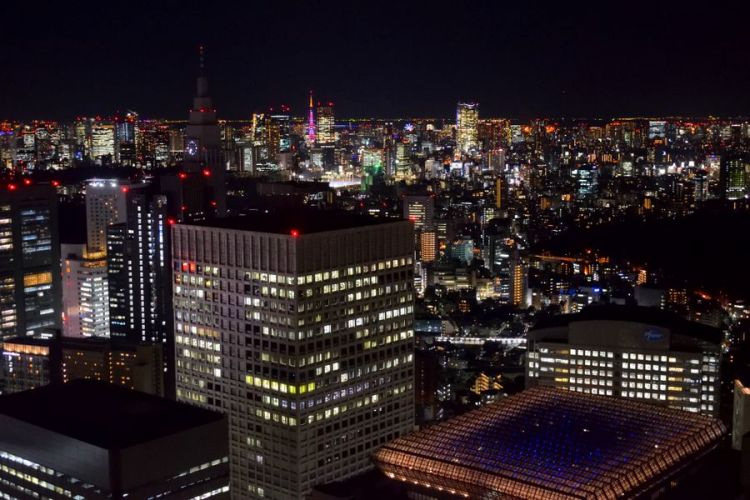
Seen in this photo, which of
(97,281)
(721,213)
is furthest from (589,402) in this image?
(721,213)

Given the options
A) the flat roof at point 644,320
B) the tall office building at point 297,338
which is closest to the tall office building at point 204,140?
the flat roof at point 644,320

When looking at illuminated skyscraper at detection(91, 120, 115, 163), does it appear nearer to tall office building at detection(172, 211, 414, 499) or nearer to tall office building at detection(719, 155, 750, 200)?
tall office building at detection(719, 155, 750, 200)

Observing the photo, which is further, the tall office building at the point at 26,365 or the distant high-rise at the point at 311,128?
the distant high-rise at the point at 311,128

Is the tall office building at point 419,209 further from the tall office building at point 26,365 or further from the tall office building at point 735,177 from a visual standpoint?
the tall office building at point 26,365

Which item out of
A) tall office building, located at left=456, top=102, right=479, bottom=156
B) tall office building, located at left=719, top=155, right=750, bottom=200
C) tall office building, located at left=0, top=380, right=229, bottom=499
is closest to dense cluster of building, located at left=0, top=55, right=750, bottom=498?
tall office building, located at left=0, top=380, right=229, bottom=499

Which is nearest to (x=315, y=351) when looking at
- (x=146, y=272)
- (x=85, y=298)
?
(x=146, y=272)

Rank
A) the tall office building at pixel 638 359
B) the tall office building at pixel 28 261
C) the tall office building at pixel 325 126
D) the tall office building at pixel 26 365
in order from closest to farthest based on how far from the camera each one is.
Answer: the tall office building at pixel 638 359, the tall office building at pixel 26 365, the tall office building at pixel 28 261, the tall office building at pixel 325 126

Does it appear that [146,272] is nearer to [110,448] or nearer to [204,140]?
[204,140]
